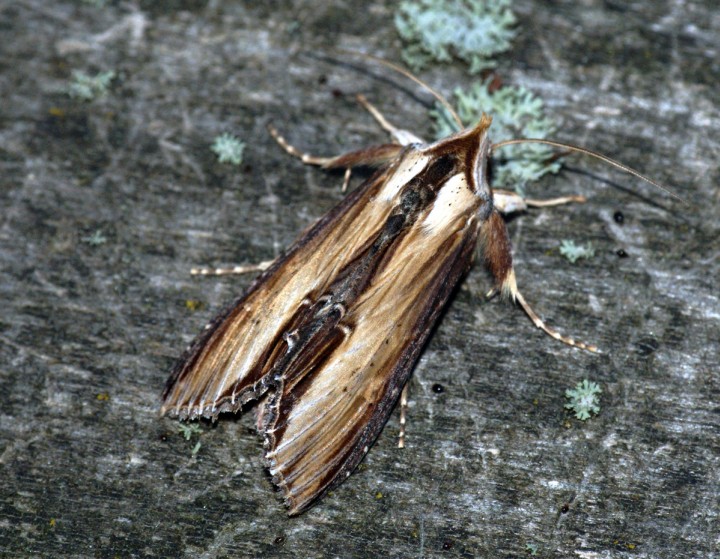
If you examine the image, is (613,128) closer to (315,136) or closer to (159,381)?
(315,136)

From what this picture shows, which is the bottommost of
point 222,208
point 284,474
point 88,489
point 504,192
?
point 88,489

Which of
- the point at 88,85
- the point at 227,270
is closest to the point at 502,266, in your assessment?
the point at 227,270

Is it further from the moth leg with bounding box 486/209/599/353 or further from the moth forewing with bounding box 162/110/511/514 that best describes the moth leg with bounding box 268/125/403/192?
the moth leg with bounding box 486/209/599/353

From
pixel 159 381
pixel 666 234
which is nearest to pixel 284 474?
pixel 159 381

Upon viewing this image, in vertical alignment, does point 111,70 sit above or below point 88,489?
above

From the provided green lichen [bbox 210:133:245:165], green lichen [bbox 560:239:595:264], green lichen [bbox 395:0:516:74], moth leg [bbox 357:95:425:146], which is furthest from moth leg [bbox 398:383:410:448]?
green lichen [bbox 395:0:516:74]

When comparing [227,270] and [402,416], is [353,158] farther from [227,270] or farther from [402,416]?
[402,416]

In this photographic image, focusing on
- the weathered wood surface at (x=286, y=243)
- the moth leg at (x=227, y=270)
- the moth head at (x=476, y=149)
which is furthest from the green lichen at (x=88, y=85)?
the moth head at (x=476, y=149)
